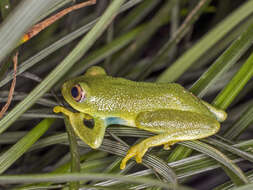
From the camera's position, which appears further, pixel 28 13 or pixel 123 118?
pixel 123 118

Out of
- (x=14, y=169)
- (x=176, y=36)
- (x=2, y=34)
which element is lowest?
(x=14, y=169)

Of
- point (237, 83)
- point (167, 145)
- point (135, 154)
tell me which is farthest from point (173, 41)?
point (135, 154)

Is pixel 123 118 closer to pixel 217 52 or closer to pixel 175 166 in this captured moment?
pixel 175 166

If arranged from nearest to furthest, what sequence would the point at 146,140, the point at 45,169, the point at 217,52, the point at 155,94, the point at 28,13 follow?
the point at 28,13, the point at 146,140, the point at 155,94, the point at 45,169, the point at 217,52

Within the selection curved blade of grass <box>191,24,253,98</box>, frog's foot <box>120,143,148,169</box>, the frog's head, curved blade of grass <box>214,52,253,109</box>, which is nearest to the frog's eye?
the frog's head

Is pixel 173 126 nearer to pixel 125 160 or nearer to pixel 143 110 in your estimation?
pixel 143 110

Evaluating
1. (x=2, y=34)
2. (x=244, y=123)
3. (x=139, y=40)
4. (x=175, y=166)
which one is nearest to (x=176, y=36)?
(x=139, y=40)

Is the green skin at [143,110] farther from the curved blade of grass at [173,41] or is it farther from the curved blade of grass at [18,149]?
the curved blade of grass at [173,41]

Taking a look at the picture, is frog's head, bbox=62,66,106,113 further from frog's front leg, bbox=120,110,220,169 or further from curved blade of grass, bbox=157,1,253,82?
curved blade of grass, bbox=157,1,253,82
